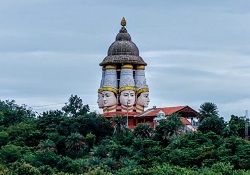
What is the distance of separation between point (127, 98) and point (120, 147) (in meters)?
9.99

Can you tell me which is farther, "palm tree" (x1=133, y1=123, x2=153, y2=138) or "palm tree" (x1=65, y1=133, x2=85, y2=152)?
"palm tree" (x1=133, y1=123, x2=153, y2=138)

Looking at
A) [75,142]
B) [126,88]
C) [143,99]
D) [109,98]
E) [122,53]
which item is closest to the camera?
[75,142]

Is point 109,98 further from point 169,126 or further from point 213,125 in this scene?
point 213,125

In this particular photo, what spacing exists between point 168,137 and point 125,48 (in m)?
11.3

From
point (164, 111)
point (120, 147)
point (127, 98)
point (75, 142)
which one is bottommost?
point (120, 147)

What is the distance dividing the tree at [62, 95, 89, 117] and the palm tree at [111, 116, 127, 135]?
845cm

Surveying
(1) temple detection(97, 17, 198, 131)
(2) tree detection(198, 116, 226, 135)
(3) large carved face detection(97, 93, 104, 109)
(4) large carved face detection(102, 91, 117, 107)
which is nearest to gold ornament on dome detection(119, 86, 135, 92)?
(1) temple detection(97, 17, 198, 131)

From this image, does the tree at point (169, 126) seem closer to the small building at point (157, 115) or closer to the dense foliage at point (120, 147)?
the dense foliage at point (120, 147)

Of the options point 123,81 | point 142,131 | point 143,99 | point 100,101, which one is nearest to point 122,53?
point 123,81

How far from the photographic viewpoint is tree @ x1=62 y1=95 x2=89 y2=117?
69.0 m

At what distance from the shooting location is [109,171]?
5041 cm

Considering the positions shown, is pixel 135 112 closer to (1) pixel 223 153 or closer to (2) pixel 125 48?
(2) pixel 125 48

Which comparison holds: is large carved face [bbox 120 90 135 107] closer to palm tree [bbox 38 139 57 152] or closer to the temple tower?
the temple tower

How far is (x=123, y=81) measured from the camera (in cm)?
6388
